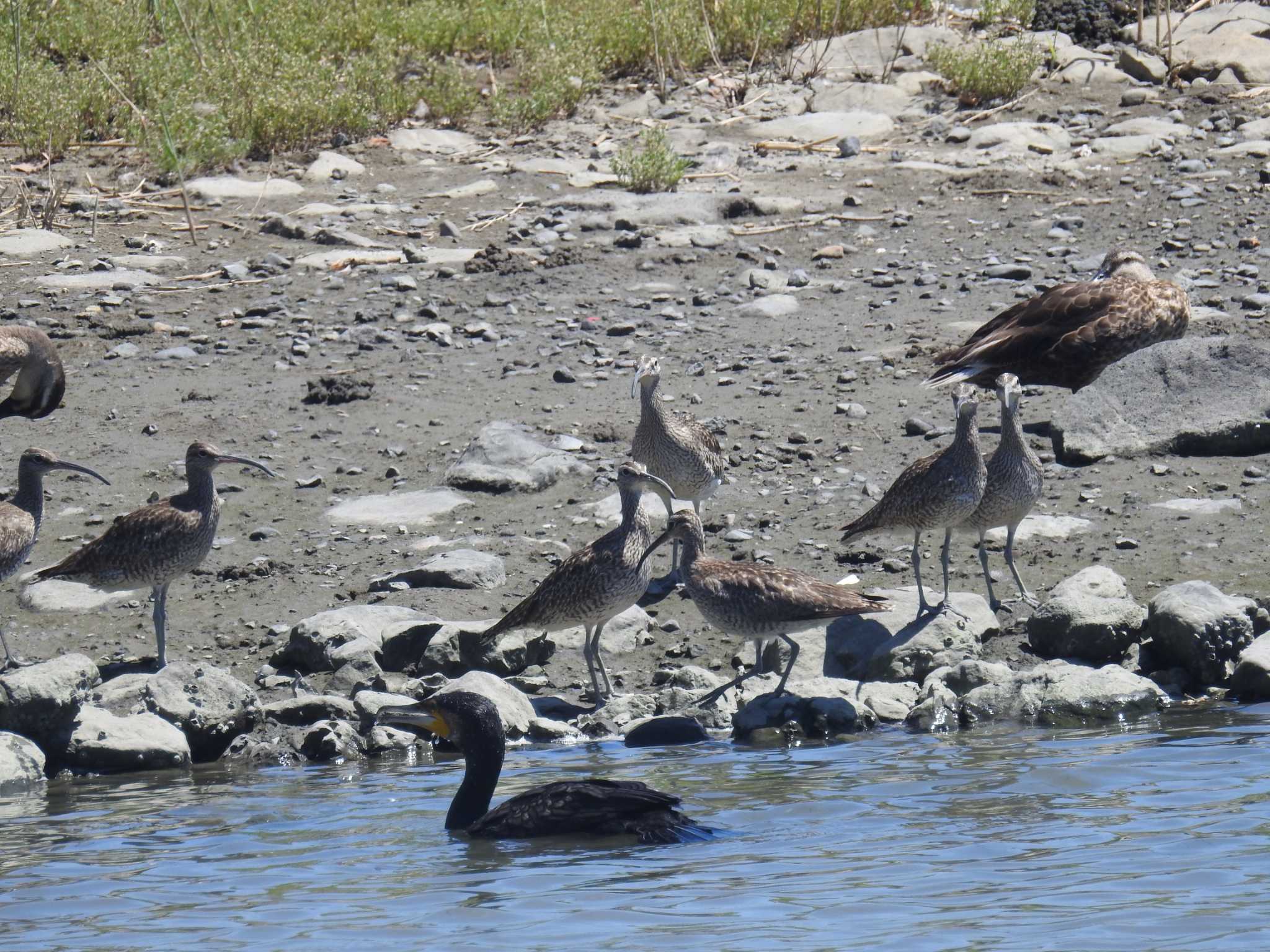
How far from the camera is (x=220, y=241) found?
16.0 metres

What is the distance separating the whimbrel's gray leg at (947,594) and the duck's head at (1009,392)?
2.76ft

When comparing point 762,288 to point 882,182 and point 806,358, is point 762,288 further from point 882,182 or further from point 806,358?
point 882,182

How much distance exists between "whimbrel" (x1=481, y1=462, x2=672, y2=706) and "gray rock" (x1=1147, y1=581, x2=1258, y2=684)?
2712mm

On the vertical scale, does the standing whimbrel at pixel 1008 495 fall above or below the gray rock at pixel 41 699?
above

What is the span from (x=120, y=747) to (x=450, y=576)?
2.34m

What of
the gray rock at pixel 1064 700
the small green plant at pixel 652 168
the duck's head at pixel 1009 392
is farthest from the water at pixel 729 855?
the small green plant at pixel 652 168

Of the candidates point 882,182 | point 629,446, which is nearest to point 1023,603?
point 629,446

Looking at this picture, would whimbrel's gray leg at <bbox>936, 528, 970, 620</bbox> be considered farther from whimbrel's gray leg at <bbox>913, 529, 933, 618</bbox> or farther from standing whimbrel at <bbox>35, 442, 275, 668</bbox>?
standing whimbrel at <bbox>35, 442, 275, 668</bbox>

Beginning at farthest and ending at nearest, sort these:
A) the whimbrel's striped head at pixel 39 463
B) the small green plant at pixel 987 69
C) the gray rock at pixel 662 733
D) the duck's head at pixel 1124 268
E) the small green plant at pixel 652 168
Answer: the small green plant at pixel 987 69 → the small green plant at pixel 652 168 → the duck's head at pixel 1124 268 → the whimbrel's striped head at pixel 39 463 → the gray rock at pixel 662 733

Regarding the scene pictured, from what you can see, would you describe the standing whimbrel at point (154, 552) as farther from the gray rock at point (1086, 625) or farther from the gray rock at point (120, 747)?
the gray rock at point (1086, 625)

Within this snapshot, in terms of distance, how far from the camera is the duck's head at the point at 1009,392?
10844 mm

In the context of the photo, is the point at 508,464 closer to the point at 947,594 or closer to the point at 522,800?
the point at 947,594

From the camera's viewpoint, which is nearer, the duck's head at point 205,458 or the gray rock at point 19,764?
the gray rock at point 19,764

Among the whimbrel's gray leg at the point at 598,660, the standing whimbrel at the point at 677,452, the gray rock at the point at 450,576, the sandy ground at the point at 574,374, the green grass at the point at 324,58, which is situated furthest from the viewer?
the green grass at the point at 324,58
